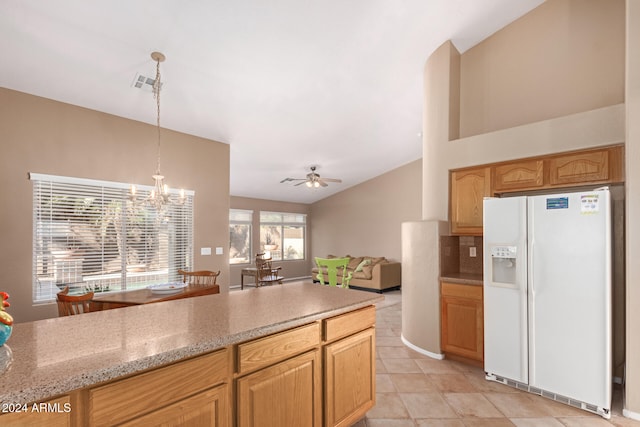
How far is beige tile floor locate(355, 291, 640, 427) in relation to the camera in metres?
2.35

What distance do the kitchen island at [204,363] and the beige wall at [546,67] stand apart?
2.88 metres

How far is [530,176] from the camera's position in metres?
3.17

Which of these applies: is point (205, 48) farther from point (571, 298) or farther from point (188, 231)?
point (571, 298)

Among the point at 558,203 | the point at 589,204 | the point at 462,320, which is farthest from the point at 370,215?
the point at 589,204

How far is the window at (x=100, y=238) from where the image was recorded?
11.2 ft

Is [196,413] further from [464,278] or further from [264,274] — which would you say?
[264,274]

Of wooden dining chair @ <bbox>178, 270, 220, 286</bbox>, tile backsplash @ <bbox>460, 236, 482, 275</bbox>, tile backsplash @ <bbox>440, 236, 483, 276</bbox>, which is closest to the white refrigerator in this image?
tile backsplash @ <bbox>440, 236, 483, 276</bbox>

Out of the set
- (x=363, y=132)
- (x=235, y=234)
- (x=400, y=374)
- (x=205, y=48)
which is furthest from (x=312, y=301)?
(x=235, y=234)

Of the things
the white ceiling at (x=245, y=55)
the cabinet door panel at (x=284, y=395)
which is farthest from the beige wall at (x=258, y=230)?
the cabinet door panel at (x=284, y=395)

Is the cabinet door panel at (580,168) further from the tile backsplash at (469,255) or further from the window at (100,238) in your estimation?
the window at (100,238)

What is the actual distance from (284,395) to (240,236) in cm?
720

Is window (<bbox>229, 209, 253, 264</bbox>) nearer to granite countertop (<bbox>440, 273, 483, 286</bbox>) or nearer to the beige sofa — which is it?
the beige sofa

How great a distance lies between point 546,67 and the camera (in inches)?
135

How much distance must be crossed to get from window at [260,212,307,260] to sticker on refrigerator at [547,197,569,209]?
720cm
